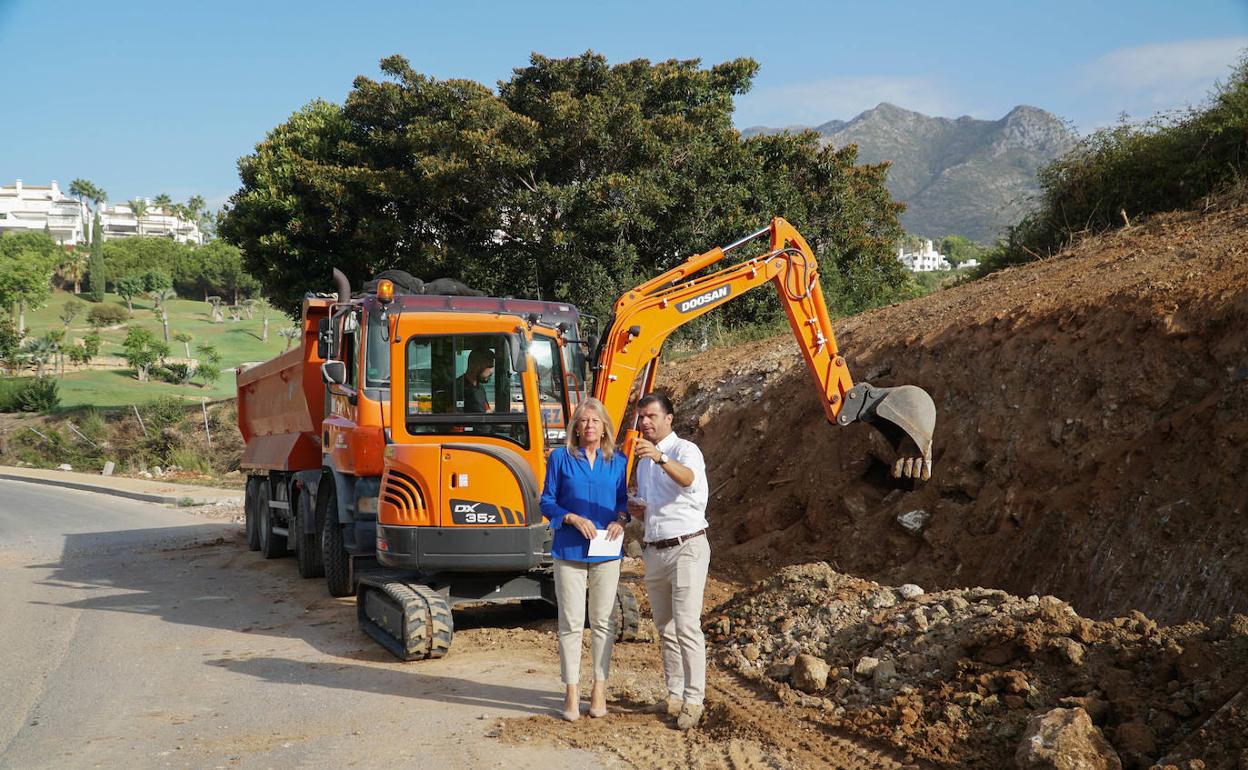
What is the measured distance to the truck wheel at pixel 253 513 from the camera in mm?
15744

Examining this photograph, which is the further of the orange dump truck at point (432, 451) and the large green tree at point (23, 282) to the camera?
the large green tree at point (23, 282)

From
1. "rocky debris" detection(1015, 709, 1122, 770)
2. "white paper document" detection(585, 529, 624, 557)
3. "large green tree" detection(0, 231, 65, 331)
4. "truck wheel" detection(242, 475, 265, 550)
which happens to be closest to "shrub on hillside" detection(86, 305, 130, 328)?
"large green tree" detection(0, 231, 65, 331)

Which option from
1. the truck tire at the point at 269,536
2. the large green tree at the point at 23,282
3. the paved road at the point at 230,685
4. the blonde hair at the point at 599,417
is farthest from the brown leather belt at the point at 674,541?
the large green tree at the point at 23,282

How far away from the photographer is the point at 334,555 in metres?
11.3

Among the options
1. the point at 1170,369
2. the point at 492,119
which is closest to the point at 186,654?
the point at 1170,369

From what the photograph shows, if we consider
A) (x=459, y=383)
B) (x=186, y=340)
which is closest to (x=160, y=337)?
(x=186, y=340)

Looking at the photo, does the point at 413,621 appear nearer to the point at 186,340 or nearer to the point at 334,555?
the point at 334,555

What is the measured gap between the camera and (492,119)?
2411 cm

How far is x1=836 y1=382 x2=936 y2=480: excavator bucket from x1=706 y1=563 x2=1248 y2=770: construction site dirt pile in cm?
196

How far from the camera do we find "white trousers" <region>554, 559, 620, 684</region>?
6410mm

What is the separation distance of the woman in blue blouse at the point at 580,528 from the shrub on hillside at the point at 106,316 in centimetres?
8733

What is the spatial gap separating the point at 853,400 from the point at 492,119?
16.3 metres

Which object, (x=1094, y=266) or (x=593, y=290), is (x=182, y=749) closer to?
(x=1094, y=266)

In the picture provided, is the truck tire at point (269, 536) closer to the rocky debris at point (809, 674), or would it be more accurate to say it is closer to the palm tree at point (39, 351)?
the rocky debris at point (809, 674)
